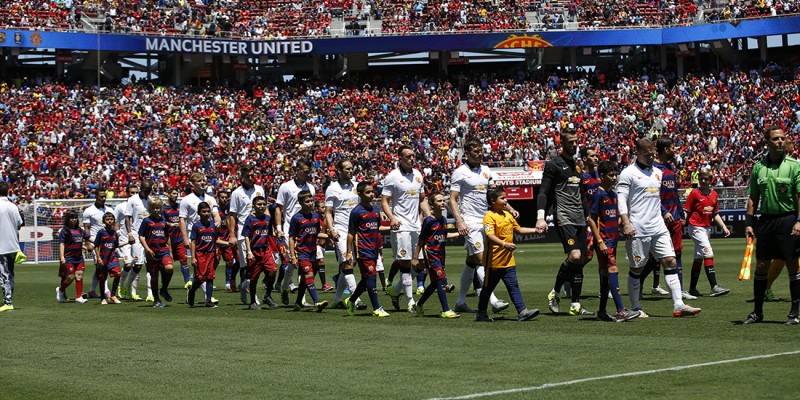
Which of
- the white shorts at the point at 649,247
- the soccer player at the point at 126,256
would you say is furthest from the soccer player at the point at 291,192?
the white shorts at the point at 649,247

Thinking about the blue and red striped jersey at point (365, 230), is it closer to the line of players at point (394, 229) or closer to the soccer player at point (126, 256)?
the line of players at point (394, 229)

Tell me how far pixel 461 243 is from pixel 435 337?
33982mm

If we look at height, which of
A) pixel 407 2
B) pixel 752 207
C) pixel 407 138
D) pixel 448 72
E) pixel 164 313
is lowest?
pixel 164 313

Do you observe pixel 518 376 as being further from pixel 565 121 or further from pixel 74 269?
pixel 565 121

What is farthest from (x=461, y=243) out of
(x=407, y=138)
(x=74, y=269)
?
(x=74, y=269)

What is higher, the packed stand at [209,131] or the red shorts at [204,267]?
the packed stand at [209,131]

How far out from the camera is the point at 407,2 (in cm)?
6450

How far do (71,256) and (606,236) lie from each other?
11.0m

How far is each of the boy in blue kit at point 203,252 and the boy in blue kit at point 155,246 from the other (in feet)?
2.38

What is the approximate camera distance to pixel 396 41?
62.3 m

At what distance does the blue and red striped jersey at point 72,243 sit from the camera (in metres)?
21.6

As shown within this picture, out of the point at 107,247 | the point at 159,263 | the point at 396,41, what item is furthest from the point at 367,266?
the point at 396,41

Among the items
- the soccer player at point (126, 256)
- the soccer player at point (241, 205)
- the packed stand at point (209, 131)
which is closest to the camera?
the soccer player at point (241, 205)

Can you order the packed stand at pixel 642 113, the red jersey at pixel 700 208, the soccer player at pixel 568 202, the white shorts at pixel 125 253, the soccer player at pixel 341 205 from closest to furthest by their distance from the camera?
the soccer player at pixel 568 202, the soccer player at pixel 341 205, the red jersey at pixel 700 208, the white shorts at pixel 125 253, the packed stand at pixel 642 113
